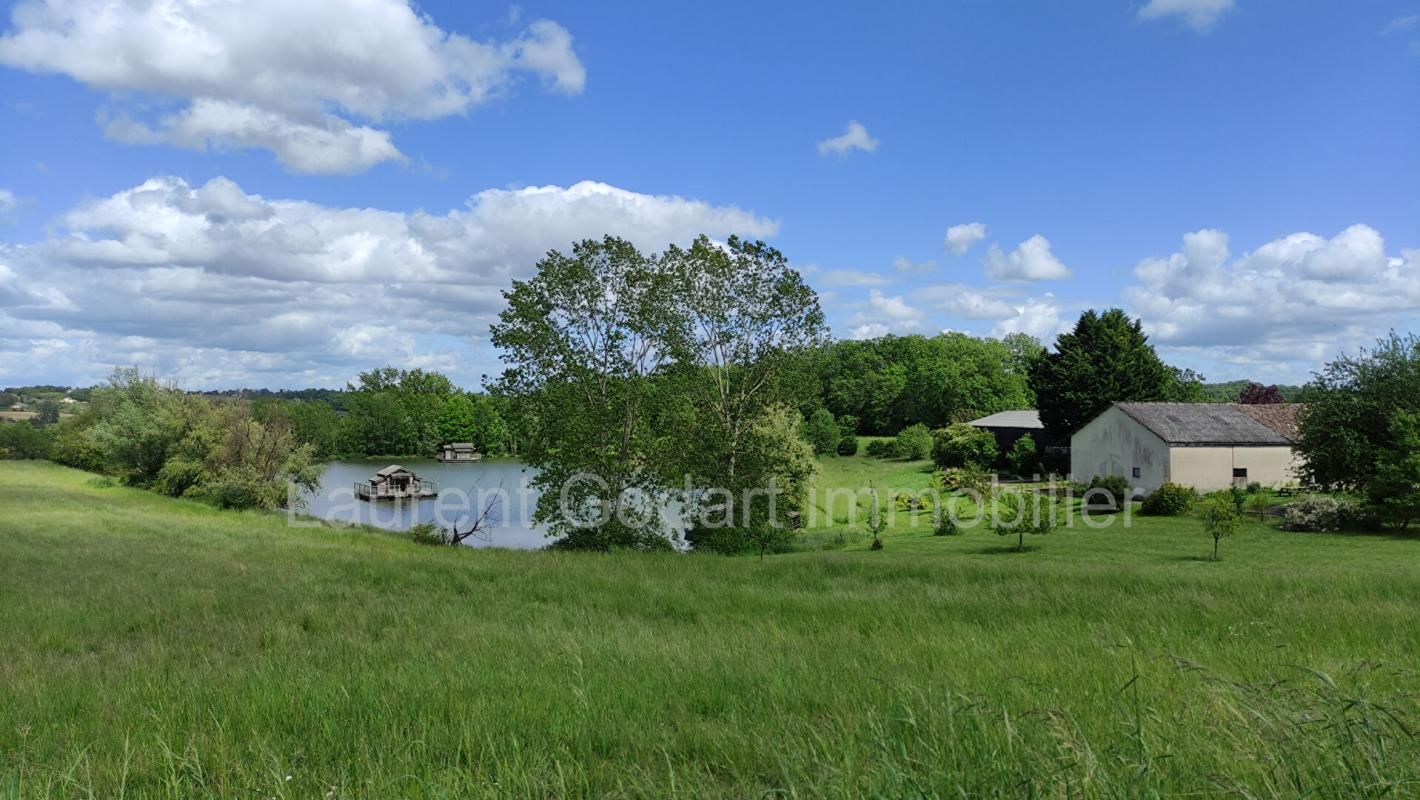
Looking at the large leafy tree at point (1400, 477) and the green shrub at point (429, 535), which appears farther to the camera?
the green shrub at point (429, 535)

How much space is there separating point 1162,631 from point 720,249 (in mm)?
23608

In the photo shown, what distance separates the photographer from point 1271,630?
22.6 ft

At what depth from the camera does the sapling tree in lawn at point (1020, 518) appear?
83.8 feet

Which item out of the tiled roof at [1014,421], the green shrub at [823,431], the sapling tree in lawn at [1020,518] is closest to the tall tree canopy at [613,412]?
the sapling tree in lawn at [1020,518]

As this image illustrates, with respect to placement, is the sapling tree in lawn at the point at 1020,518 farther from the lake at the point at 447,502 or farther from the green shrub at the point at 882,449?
the green shrub at the point at 882,449

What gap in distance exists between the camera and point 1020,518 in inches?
1005

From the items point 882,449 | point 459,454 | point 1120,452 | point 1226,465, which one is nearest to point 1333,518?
point 1226,465

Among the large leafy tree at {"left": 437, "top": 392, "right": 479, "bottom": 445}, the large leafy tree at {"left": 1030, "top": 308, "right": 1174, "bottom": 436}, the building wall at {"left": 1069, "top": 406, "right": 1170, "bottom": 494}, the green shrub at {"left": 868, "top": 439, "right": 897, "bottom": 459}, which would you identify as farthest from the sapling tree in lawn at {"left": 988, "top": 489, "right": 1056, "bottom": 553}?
the large leafy tree at {"left": 437, "top": 392, "right": 479, "bottom": 445}

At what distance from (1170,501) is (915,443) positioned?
3473 centimetres

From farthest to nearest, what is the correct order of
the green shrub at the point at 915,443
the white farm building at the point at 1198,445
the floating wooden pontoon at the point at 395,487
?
the green shrub at the point at 915,443 → the floating wooden pontoon at the point at 395,487 → the white farm building at the point at 1198,445

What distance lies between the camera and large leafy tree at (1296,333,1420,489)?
3177 centimetres

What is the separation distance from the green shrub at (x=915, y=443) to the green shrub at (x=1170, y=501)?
33.1 meters

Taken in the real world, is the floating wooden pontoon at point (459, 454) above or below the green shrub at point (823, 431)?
below

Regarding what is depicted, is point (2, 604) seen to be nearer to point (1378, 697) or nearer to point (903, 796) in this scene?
point (903, 796)
